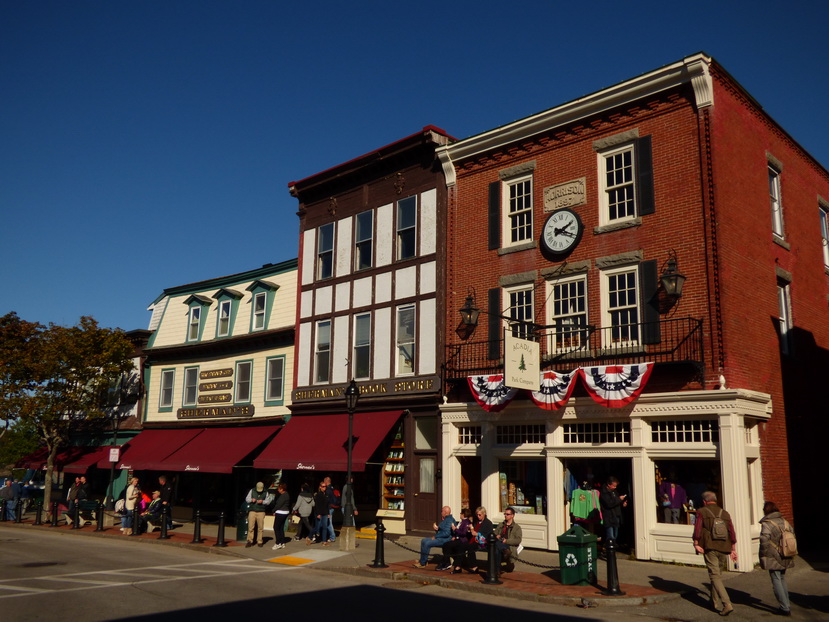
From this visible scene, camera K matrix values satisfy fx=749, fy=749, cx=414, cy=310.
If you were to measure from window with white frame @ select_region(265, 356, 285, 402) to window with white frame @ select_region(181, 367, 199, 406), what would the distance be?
465 cm

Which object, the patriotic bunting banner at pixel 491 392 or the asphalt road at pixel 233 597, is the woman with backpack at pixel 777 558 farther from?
the patriotic bunting banner at pixel 491 392

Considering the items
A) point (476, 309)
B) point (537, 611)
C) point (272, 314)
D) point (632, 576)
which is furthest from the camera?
point (272, 314)

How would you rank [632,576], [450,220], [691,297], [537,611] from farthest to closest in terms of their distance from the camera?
[450,220] → [691,297] → [632,576] → [537,611]

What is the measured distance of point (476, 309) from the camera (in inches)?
824

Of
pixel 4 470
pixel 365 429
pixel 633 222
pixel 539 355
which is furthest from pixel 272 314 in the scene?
pixel 4 470

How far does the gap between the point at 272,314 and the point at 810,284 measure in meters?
18.3

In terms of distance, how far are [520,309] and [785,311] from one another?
7118mm

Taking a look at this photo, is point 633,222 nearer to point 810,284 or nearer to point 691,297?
point 691,297

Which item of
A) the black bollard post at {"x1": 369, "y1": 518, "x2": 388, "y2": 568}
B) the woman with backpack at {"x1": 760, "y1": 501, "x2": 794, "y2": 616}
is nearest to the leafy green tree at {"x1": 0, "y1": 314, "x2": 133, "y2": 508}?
the black bollard post at {"x1": 369, "y1": 518, "x2": 388, "y2": 568}

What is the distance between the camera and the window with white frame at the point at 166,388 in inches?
1270

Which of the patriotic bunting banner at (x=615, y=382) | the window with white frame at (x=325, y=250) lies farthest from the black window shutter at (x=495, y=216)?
the window with white frame at (x=325, y=250)

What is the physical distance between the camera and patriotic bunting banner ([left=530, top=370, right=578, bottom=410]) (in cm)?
1816

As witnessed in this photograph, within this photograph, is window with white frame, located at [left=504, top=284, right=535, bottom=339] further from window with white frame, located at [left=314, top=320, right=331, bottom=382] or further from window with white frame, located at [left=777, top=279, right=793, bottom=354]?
window with white frame, located at [left=314, top=320, right=331, bottom=382]

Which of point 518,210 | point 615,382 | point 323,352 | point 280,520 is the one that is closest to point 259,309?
point 323,352
